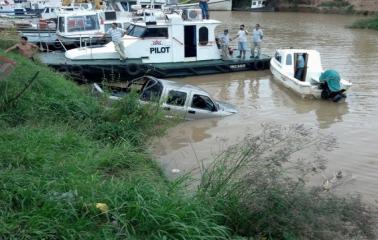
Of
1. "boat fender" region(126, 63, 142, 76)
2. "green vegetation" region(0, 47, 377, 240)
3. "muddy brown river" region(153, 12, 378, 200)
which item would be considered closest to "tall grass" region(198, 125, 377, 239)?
"green vegetation" region(0, 47, 377, 240)

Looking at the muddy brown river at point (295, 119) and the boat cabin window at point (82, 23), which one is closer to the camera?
the muddy brown river at point (295, 119)

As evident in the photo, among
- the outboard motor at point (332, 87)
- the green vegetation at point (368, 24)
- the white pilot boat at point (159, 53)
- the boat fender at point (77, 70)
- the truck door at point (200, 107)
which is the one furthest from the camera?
the green vegetation at point (368, 24)

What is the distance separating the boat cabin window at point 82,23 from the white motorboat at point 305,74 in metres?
7.78

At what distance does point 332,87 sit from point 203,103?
484 cm

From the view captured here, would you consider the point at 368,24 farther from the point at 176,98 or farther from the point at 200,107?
the point at 176,98

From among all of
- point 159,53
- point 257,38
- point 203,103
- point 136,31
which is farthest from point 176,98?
point 257,38

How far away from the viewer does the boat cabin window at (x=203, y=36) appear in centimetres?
1817

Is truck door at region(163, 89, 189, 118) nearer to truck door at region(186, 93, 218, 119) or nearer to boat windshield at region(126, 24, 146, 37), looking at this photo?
truck door at region(186, 93, 218, 119)

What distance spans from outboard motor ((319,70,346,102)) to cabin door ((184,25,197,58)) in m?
4.89

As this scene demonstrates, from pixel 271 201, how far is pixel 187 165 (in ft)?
14.1

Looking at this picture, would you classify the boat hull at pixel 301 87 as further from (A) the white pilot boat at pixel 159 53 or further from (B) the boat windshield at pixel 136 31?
(B) the boat windshield at pixel 136 31

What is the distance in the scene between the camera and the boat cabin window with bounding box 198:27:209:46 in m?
18.2

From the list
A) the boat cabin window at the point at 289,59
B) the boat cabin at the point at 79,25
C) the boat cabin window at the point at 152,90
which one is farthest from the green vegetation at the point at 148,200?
the boat cabin at the point at 79,25

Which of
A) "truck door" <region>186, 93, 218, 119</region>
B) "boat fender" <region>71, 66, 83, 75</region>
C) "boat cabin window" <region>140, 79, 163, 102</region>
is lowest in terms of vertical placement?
"truck door" <region>186, 93, 218, 119</region>
